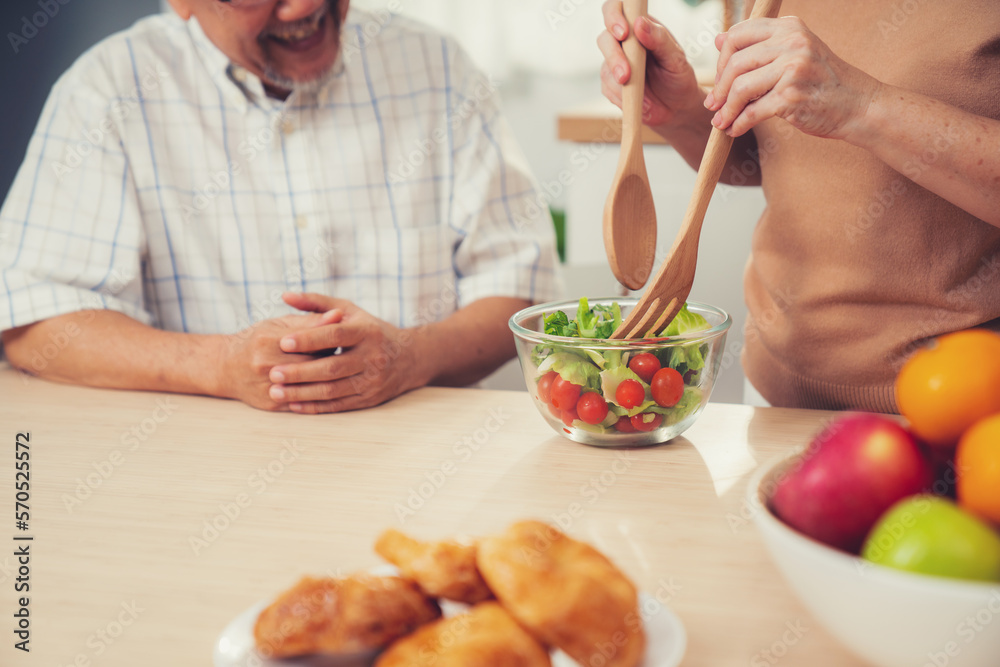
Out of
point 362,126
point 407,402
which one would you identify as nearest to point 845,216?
point 407,402

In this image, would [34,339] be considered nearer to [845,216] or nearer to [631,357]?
[631,357]

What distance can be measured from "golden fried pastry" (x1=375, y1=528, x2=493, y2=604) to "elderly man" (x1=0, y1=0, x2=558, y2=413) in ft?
2.12

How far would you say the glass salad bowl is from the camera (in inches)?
31.8

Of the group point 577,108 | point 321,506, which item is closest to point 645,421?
point 321,506

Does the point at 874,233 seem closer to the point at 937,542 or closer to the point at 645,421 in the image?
the point at 645,421

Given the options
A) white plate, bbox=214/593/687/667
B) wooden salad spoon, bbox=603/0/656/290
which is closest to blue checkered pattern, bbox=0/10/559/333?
wooden salad spoon, bbox=603/0/656/290

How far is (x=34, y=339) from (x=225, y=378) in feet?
1.20

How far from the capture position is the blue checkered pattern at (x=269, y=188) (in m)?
1.33

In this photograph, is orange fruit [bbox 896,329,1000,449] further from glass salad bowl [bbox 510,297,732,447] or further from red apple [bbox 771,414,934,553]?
glass salad bowl [bbox 510,297,732,447]

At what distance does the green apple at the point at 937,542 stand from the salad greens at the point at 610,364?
38cm

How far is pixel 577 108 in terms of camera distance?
7.59 feet

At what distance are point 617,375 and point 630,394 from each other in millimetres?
26

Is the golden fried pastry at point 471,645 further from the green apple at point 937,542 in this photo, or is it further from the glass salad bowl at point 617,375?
the glass salad bowl at point 617,375

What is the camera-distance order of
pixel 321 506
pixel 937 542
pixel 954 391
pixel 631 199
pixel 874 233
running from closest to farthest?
1. pixel 937 542
2. pixel 954 391
3. pixel 321 506
4. pixel 631 199
5. pixel 874 233
